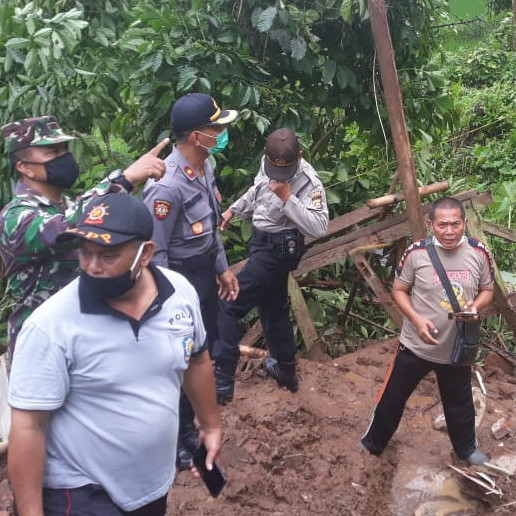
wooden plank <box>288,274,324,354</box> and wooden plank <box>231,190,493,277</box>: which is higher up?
wooden plank <box>231,190,493,277</box>

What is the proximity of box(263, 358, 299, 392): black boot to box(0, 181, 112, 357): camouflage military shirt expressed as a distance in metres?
2.09

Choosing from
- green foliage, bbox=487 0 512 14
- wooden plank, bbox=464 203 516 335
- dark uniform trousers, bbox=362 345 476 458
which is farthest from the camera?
green foliage, bbox=487 0 512 14

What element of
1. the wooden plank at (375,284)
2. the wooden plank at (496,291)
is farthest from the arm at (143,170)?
the wooden plank at (496,291)

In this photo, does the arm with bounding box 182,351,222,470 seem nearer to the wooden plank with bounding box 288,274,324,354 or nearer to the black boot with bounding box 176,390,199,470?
the black boot with bounding box 176,390,199,470

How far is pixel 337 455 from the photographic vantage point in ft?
12.8

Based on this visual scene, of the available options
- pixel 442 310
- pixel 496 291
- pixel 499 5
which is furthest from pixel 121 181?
pixel 499 5

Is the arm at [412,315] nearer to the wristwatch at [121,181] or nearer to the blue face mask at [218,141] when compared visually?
the blue face mask at [218,141]

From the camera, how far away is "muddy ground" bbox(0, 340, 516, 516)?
3508 mm

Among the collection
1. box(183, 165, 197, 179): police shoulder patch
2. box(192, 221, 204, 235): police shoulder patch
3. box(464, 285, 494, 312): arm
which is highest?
box(183, 165, 197, 179): police shoulder patch

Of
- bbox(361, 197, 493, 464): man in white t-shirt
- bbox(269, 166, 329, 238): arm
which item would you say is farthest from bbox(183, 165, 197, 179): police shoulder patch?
bbox(361, 197, 493, 464): man in white t-shirt

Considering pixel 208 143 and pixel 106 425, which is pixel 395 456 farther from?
pixel 106 425

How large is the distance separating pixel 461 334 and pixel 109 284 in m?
2.10

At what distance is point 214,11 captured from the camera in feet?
16.2

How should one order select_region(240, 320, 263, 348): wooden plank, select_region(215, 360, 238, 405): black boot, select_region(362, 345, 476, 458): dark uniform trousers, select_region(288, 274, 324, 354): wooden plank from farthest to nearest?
select_region(240, 320, 263, 348): wooden plank → select_region(288, 274, 324, 354): wooden plank → select_region(215, 360, 238, 405): black boot → select_region(362, 345, 476, 458): dark uniform trousers
